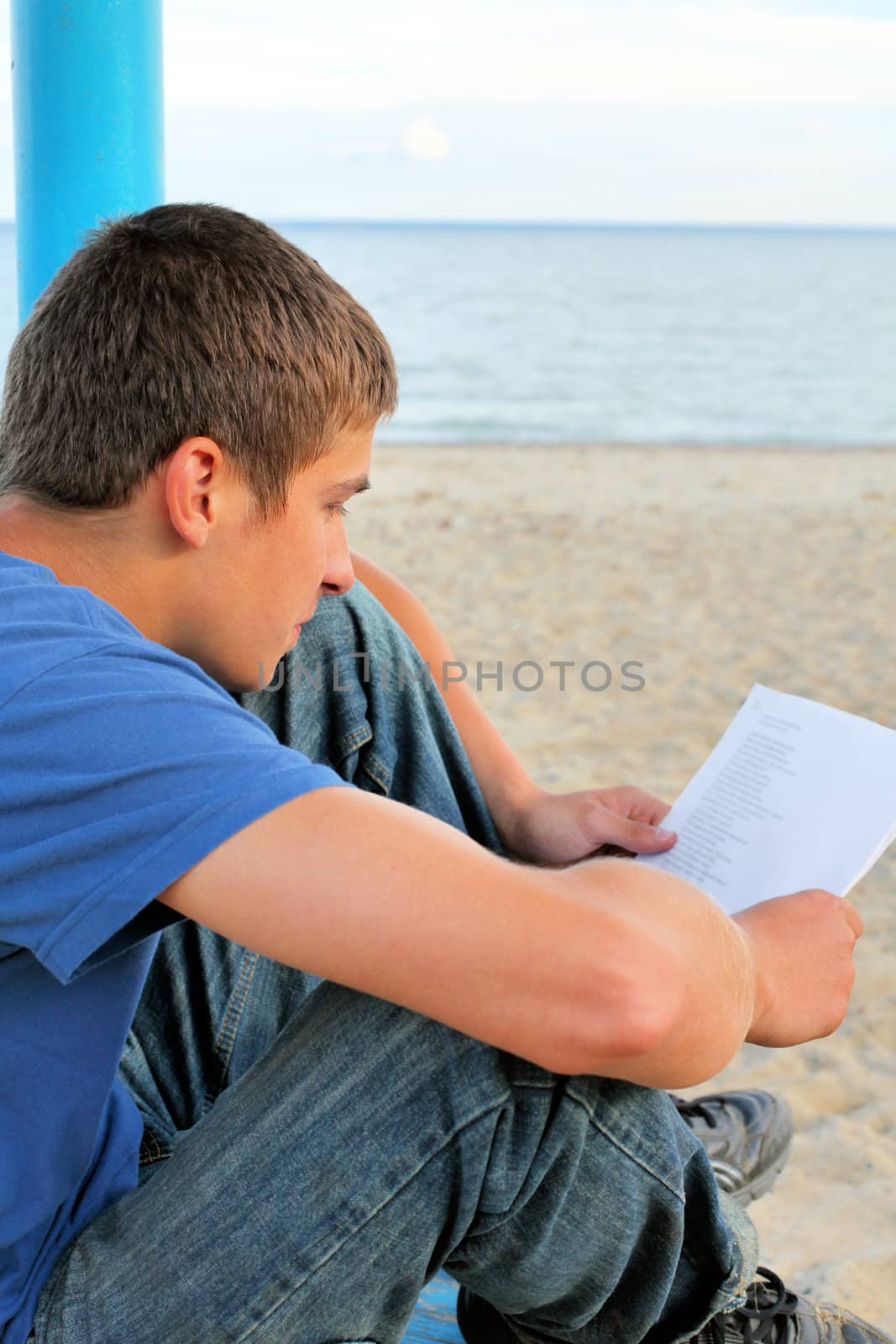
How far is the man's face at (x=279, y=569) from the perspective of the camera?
1.32 meters

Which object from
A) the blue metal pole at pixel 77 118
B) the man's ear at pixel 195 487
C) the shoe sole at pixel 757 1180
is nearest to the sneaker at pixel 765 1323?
the shoe sole at pixel 757 1180

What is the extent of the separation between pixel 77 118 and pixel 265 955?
5.64 feet

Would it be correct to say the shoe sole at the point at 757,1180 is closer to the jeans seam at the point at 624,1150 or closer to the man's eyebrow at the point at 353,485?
the jeans seam at the point at 624,1150

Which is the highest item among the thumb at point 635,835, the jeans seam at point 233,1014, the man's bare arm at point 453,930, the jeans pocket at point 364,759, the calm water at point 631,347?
the man's bare arm at point 453,930

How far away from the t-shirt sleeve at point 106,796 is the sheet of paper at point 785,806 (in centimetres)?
75

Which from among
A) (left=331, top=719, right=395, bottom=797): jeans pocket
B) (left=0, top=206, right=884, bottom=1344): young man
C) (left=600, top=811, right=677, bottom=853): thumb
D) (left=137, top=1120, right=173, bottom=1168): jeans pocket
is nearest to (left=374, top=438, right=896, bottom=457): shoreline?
(left=600, top=811, right=677, bottom=853): thumb

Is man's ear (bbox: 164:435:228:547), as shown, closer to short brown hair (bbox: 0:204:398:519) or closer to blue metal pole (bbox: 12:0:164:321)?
short brown hair (bbox: 0:204:398:519)

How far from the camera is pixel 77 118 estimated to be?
2.26m

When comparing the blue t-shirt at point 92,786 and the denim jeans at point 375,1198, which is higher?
the blue t-shirt at point 92,786

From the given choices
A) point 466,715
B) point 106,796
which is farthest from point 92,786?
point 466,715

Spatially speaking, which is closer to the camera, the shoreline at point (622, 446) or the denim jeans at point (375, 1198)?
the denim jeans at point (375, 1198)

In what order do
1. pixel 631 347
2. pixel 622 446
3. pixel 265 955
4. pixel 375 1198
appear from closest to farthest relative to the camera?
pixel 375 1198, pixel 265 955, pixel 622 446, pixel 631 347

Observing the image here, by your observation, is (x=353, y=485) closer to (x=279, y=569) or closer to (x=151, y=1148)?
(x=279, y=569)

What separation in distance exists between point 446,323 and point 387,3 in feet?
24.4
